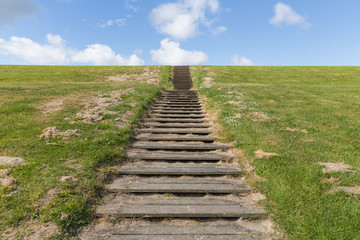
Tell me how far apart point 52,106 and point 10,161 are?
538cm

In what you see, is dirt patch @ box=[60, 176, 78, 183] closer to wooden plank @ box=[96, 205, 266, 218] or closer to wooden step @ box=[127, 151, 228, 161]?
wooden plank @ box=[96, 205, 266, 218]

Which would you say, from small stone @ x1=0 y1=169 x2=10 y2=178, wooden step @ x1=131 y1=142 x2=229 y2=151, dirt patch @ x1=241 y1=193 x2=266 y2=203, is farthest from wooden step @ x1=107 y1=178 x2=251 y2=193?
small stone @ x1=0 y1=169 x2=10 y2=178

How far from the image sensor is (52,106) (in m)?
9.90

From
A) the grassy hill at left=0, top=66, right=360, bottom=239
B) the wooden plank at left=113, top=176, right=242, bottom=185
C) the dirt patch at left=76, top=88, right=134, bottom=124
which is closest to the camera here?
the grassy hill at left=0, top=66, right=360, bottom=239

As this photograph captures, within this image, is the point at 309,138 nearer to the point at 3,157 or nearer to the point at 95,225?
the point at 95,225

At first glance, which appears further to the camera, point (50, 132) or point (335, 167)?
point (50, 132)

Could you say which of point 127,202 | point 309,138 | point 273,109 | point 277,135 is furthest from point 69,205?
point 273,109

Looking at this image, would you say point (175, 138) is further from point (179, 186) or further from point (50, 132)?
point (50, 132)

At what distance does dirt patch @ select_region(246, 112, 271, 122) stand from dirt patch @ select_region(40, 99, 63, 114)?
371 inches

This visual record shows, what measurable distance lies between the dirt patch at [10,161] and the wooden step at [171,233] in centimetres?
307

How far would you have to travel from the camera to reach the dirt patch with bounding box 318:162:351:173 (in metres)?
5.17

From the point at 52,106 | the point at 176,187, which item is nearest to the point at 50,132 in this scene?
the point at 52,106

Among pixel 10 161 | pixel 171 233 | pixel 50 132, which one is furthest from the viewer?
pixel 50 132

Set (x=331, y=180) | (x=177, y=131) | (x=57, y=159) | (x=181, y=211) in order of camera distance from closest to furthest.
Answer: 1. (x=181, y=211)
2. (x=331, y=180)
3. (x=57, y=159)
4. (x=177, y=131)
